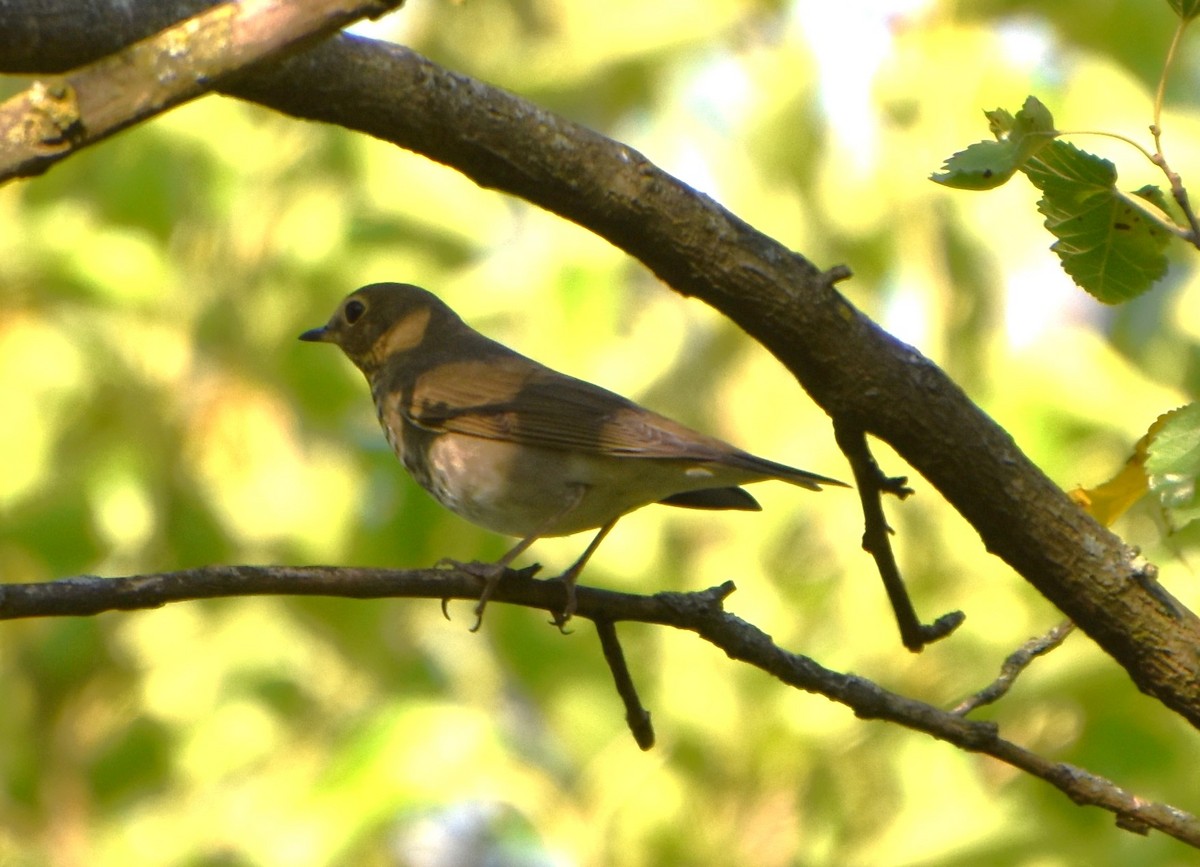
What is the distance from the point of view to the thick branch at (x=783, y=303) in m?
2.48

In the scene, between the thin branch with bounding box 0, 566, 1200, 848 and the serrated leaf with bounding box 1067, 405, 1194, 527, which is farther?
the serrated leaf with bounding box 1067, 405, 1194, 527

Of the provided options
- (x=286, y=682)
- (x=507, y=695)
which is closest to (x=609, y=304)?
(x=286, y=682)

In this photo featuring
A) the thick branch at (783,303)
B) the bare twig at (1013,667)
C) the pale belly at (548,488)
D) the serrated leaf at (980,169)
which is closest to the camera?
the serrated leaf at (980,169)

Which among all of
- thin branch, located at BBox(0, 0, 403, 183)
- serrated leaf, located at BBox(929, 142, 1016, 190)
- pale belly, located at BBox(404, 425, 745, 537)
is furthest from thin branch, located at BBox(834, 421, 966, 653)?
thin branch, located at BBox(0, 0, 403, 183)

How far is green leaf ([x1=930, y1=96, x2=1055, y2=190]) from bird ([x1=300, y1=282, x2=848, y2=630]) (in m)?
1.11

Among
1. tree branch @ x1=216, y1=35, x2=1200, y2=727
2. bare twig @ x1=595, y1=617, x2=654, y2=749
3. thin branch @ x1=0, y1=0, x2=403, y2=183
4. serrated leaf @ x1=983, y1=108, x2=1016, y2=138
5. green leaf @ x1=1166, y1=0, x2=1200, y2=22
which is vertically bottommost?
thin branch @ x1=0, y1=0, x2=403, y2=183

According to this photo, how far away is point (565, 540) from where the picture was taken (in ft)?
18.1

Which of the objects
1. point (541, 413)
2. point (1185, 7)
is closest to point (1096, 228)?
point (1185, 7)

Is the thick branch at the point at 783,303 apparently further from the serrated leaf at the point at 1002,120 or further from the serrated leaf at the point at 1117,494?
the serrated leaf at the point at 1002,120

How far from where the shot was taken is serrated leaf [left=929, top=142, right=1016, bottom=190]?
226 cm

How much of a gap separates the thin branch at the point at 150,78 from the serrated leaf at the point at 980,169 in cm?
98

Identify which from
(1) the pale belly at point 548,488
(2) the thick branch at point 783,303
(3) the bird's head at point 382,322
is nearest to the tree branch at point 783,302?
(2) the thick branch at point 783,303

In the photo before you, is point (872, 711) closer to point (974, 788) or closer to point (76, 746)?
point (974, 788)

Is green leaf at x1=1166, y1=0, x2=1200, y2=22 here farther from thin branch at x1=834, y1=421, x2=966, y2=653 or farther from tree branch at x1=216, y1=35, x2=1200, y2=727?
thin branch at x1=834, y1=421, x2=966, y2=653
